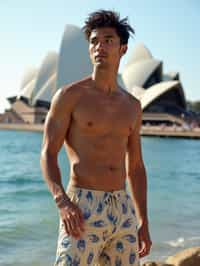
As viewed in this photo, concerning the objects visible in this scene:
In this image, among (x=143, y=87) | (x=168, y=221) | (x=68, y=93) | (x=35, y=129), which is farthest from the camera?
(x=35, y=129)

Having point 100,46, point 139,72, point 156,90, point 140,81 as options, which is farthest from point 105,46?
point 139,72

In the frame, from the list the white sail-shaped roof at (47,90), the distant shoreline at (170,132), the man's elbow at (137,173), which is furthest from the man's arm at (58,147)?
the white sail-shaped roof at (47,90)

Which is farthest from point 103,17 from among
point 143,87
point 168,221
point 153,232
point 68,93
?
point 143,87

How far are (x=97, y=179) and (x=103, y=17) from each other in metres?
0.56

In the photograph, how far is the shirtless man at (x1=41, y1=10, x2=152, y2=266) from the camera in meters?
1.50

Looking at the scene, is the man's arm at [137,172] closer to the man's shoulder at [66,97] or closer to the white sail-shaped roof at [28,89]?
the man's shoulder at [66,97]

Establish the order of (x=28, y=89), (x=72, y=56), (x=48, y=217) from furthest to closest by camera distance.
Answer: (x=28, y=89)
(x=72, y=56)
(x=48, y=217)

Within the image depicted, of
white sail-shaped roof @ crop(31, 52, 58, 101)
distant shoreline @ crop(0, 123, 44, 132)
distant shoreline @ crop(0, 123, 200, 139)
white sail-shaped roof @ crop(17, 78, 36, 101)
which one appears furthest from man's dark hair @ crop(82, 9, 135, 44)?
white sail-shaped roof @ crop(17, 78, 36, 101)

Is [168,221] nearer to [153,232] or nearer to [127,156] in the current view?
[153,232]

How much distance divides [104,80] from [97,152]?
261 mm

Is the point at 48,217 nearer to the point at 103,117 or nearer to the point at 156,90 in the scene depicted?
the point at 103,117

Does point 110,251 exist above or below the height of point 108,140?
below

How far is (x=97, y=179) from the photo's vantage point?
5.08 feet

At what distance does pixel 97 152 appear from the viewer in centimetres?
156
